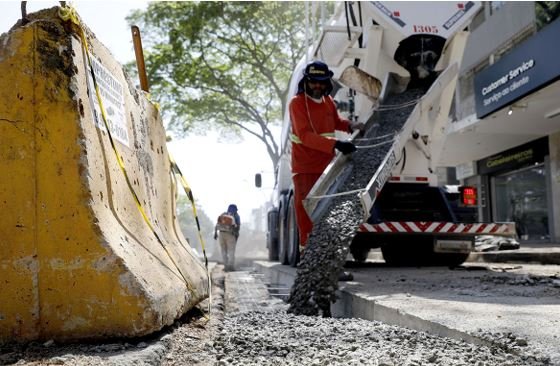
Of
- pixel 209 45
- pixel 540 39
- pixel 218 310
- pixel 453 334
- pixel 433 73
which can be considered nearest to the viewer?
pixel 453 334

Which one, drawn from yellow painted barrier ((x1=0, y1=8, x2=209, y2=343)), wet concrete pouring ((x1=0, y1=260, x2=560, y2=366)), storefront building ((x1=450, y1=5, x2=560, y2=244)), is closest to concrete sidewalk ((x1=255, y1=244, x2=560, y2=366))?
wet concrete pouring ((x1=0, y1=260, x2=560, y2=366))

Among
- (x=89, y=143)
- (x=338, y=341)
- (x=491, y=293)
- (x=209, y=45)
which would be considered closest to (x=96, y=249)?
(x=89, y=143)

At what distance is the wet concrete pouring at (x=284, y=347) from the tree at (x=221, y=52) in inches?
597

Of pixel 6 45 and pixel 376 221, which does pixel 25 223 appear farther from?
pixel 376 221

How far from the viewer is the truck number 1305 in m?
6.62

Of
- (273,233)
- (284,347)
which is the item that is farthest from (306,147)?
(273,233)

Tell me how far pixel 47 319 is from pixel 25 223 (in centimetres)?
45

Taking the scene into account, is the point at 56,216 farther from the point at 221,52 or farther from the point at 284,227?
the point at 221,52

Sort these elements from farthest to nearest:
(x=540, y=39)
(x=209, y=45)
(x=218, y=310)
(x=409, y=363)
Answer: (x=209, y=45) → (x=540, y=39) → (x=218, y=310) → (x=409, y=363)

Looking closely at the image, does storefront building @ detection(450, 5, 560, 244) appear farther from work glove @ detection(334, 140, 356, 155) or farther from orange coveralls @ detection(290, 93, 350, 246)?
work glove @ detection(334, 140, 356, 155)

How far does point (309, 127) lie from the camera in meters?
5.80

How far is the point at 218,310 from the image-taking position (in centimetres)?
407

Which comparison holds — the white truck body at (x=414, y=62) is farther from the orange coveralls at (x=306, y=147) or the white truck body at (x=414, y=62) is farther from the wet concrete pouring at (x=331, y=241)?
the orange coveralls at (x=306, y=147)

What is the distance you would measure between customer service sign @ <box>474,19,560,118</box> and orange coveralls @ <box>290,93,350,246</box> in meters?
6.82
